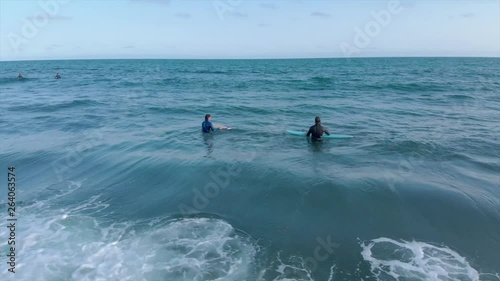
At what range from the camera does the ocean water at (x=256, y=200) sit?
7.59m

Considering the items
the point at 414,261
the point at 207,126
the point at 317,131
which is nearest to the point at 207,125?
the point at 207,126

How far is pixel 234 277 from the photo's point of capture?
716 centimetres

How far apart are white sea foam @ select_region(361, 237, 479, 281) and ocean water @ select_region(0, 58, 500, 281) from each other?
1.3 inches

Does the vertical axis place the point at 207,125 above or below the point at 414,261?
above

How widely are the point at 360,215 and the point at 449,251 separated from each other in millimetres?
2332

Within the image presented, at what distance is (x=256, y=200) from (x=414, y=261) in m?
4.79

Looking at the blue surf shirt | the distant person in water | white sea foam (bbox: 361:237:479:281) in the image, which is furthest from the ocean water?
the distant person in water

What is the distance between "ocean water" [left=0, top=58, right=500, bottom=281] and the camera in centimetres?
759

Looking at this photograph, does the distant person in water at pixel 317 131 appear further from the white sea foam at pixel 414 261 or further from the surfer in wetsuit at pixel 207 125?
the white sea foam at pixel 414 261

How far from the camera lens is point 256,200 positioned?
10.7 m

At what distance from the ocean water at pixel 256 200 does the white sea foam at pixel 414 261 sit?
0.11 feet

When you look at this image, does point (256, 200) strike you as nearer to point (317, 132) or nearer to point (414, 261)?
point (414, 261)

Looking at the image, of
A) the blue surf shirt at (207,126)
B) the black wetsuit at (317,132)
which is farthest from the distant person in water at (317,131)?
the blue surf shirt at (207,126)

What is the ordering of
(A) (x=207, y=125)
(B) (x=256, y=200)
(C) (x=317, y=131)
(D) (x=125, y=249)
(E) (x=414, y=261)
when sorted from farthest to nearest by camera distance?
(A) (x=207, y=125), (C) (x=317, y=131), (B) (x=256, y=200), (D) (x=125, y=249), (E) (x=414, y=261)
